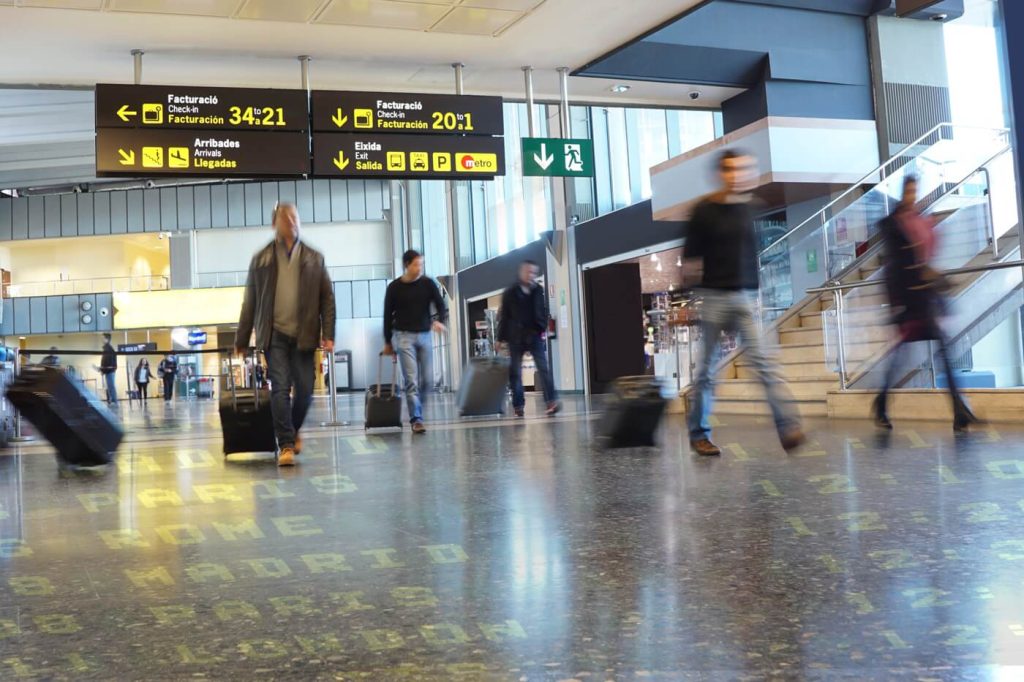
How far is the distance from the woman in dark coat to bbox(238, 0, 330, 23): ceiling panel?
19.8ft

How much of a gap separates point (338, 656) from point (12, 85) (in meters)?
12.2

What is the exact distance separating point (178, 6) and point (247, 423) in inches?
202

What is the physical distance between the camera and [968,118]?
13.7 metres

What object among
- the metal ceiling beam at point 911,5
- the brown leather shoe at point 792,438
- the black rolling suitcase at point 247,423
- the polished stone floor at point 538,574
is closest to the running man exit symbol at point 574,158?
the black rolling suitcase at point 247,423

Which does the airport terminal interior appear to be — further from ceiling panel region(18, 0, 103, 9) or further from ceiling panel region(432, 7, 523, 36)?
ceiling panel region(18, 0, 103, 9)

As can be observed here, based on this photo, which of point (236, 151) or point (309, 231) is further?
point (309, 231)

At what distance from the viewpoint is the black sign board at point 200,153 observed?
33.6 ft

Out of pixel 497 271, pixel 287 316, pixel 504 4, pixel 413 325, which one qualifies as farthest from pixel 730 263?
pixel 497 271

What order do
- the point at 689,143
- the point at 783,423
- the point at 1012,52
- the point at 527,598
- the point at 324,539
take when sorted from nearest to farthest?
the point at 527,598
the point at 1012,52
the point at 324,539
the point at 783,423
the point at 689,143

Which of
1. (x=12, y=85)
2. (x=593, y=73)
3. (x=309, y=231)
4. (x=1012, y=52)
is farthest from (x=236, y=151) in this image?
(x=309, y=231)

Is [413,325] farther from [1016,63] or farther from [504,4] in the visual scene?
[1016,63]

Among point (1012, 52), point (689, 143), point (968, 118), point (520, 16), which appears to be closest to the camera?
point (1012, 52)

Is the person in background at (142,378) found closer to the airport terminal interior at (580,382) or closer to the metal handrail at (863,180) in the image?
the airport terminal interior at (580,382)

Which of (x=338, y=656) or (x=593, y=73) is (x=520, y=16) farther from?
(x=338, y=656)
